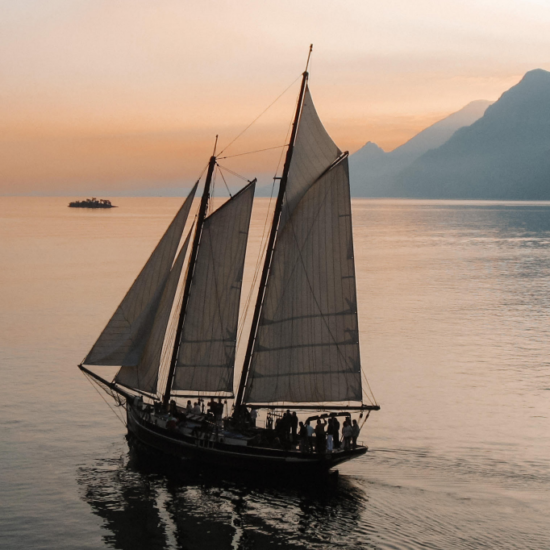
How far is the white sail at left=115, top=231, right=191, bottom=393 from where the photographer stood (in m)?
44.8

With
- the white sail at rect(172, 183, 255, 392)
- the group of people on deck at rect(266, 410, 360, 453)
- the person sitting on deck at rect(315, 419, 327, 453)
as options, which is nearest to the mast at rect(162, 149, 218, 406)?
the white sail at rect(172, 183, 255, 392)

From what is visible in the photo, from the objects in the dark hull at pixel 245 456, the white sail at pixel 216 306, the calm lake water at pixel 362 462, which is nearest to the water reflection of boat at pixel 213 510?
the calm lake water at pixel 362 462

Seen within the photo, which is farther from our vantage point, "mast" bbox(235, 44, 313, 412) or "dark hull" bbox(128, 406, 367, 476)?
"mast" bbox(235, 44, 313, 412)

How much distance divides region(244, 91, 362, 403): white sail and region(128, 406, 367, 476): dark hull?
9.73 ft

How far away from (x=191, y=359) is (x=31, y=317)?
48.6 metres

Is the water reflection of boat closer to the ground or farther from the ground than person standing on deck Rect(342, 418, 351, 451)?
closer to the ground

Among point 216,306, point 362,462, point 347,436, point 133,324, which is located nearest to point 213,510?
point 347,436

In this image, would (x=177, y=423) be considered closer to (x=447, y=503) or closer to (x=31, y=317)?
(x=447, y=503)

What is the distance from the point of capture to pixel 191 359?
4522 cm

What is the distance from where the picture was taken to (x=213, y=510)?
3847 centimetres

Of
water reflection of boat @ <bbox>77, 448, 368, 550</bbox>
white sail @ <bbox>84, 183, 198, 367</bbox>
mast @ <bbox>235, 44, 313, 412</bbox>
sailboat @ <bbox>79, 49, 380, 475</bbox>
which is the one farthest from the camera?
white sail @ <bbox>84, 183, 198, 367</bbox>

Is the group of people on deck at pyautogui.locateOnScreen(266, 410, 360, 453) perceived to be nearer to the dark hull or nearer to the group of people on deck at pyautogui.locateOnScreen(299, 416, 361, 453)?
the group of people on deck at pyautogui.locateOnScreen(299, 416, 361, 453)

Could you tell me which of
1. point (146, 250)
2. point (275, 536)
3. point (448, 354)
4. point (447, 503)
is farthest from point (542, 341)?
point (146, 250)

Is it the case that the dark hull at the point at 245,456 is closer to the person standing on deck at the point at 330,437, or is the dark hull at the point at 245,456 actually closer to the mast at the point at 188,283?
the person standing on deck at the point at 330,437
